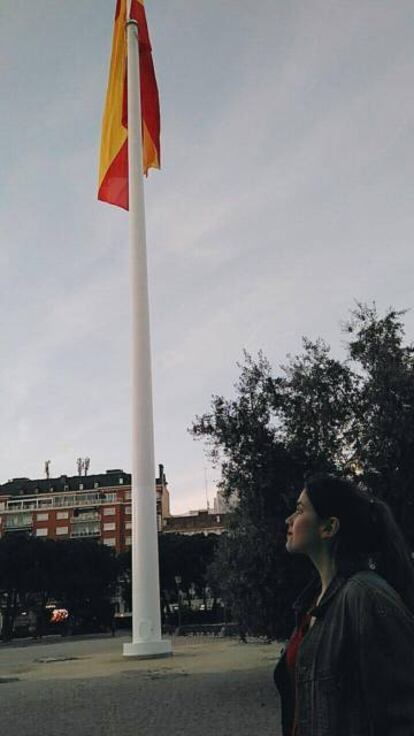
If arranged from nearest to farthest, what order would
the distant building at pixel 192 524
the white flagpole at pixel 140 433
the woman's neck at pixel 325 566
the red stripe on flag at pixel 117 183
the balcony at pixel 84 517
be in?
the woman's neck at pixel 325 566 → the white flagpole at pixel 140 433 → the red stripe on flag at pixel 117 183 → the distant building at pixel 192 524 → the balcony at pixel 84 517

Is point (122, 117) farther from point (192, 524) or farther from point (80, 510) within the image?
point (80, 510)

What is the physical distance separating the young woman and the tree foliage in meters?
12.0

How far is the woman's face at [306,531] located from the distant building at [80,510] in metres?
104

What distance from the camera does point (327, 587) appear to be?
2596mm

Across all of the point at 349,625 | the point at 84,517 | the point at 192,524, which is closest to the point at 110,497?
the point at 84,517

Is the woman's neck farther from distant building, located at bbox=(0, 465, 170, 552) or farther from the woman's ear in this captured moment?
distant building, located at bbox=(0, 465, 170, 552)

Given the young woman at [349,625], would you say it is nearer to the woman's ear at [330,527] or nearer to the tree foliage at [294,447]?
the woman's ear at [330,527]

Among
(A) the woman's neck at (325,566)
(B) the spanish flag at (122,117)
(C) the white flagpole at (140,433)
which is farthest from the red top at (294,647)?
(B) the spanish flag at (122,117)

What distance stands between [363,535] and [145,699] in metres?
13.6

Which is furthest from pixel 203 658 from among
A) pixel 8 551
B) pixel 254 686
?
pixel 8 551

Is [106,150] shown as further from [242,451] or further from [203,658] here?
[203,658]

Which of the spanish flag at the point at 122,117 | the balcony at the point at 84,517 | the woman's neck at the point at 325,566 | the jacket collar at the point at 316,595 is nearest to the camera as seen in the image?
the jacket collar at the point at 316,595

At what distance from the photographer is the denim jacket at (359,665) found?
7.10 ft

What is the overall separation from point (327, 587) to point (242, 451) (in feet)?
43.5
